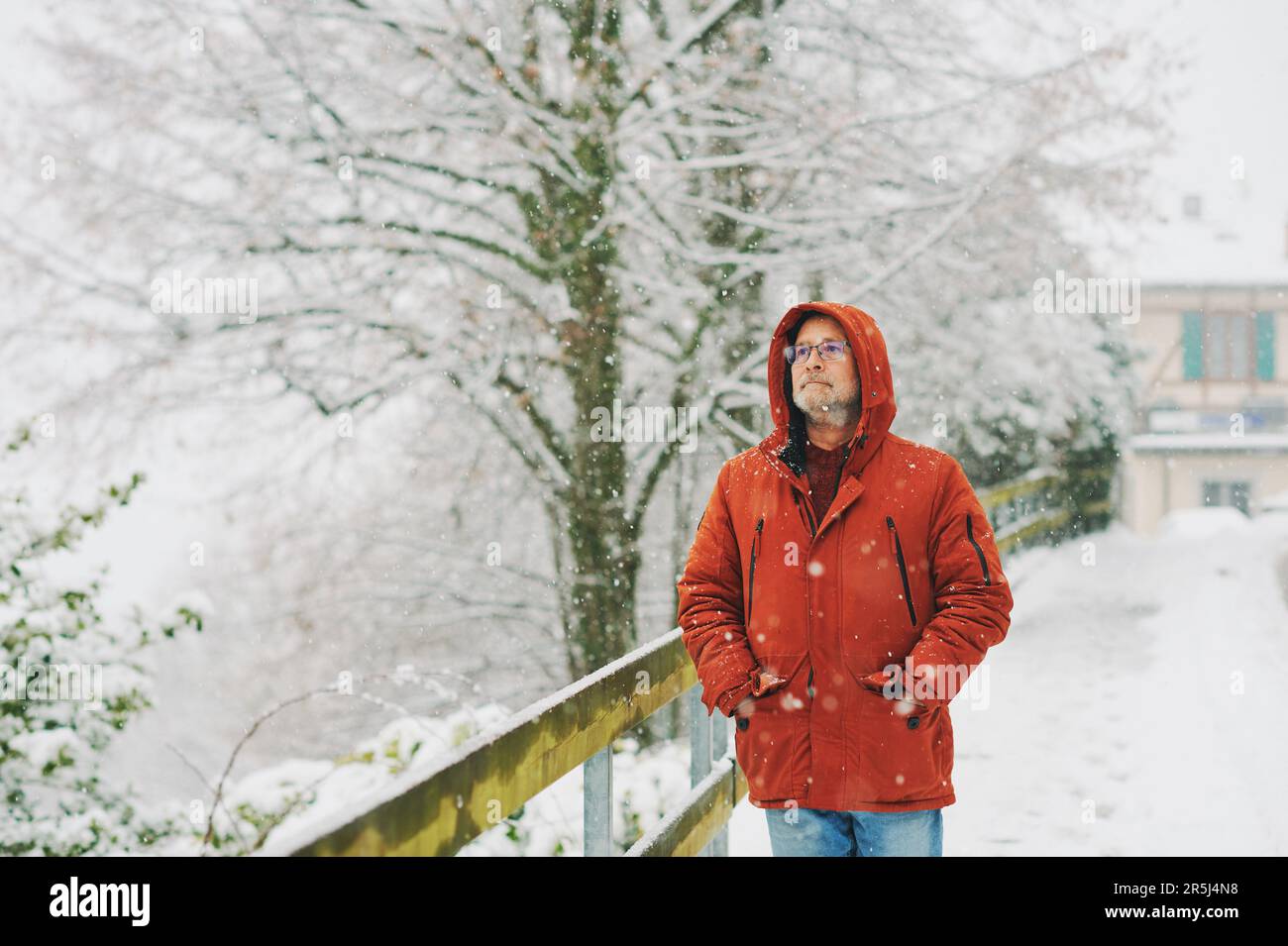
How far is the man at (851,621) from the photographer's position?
255 cm

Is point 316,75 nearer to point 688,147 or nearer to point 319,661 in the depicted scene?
point 688,147

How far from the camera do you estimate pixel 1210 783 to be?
5.33m

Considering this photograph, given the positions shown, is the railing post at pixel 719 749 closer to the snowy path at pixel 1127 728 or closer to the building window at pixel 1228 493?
the snowy path at pixel 1127 728

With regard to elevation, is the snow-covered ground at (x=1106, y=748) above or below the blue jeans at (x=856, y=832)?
below

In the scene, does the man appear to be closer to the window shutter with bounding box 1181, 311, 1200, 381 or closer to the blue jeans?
the blue jeans

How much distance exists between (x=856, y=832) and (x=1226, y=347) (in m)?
30.8

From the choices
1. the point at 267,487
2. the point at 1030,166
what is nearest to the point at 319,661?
the point at 267,487

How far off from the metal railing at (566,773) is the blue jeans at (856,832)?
0.49 meters

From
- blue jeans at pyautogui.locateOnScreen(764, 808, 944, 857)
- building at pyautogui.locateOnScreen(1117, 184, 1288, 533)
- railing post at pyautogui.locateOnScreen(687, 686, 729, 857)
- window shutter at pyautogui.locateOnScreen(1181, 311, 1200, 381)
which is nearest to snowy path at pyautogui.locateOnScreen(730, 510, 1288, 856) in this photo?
railing post at pyautogui.locateOnScreen(687, 686, 729, 857)

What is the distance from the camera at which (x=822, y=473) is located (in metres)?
2.82

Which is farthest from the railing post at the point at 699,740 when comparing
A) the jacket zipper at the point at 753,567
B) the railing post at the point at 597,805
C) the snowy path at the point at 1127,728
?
the jacket zipper at the point at 753,567
